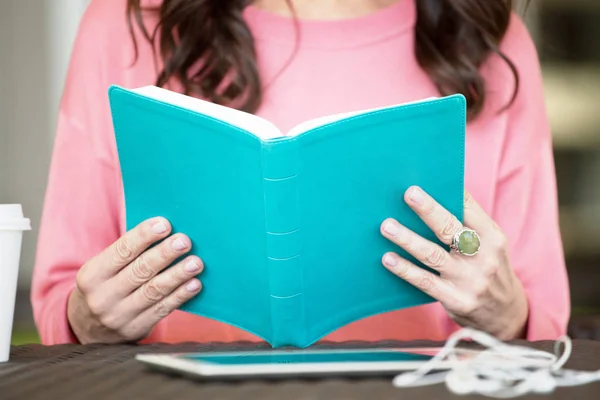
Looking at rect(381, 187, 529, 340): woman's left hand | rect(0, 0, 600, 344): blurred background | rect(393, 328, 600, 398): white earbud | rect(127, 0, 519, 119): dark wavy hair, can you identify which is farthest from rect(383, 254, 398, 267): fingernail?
rect(0, 0, 600, 344): blurred background

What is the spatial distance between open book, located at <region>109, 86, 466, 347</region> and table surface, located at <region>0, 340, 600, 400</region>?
7.0 inches

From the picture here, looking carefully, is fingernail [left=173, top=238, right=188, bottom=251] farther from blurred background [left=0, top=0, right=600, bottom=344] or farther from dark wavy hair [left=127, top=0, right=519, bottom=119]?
blurred background [left=0, top=0, right=600, bottom=344]

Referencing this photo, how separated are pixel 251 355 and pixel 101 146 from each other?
70cm

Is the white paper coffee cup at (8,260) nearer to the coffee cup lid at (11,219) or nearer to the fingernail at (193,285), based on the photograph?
the coffee cup lid at (11,219)

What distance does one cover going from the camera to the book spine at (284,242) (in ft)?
2.83

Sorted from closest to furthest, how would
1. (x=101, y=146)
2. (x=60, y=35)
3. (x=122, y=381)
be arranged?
1. (x=122, y=381)
2. (x=101, y=146)
3. (x=60, y=35)

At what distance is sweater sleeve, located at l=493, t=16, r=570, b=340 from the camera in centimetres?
138

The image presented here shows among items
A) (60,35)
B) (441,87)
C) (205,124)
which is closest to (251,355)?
(205,124)

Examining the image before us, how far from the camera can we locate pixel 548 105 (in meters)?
4.96

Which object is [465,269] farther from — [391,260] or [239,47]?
[239,47]

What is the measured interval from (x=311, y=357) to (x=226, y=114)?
306 millimetres

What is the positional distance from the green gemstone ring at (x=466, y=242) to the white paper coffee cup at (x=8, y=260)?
0.51 metres

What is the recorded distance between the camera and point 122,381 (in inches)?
28.1

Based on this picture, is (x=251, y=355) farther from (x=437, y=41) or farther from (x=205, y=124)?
(x=437, y=41)
